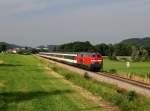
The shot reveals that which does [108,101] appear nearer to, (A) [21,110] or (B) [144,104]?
(B) [144,104]

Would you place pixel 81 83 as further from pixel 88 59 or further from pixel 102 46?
pixel 102 46

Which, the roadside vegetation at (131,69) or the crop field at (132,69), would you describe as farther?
the crop field at (132,69)

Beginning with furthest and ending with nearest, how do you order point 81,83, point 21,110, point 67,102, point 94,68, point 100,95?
point 94,68, point 81,83, point 100,95, point 67,102, point 21,110

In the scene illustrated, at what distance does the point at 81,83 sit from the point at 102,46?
504 feet

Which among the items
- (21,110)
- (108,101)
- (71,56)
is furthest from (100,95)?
(71,56)

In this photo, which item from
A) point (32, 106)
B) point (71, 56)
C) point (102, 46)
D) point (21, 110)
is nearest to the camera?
point (21, 110)

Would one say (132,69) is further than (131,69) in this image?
No

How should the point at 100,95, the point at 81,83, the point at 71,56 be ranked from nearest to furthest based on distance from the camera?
the point at 100,95 < the point at 81,83 < the point at 71,56

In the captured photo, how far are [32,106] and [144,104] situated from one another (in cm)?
451

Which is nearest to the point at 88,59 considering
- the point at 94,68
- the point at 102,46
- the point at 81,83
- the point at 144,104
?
the point at 94,68

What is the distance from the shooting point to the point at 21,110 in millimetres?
15672

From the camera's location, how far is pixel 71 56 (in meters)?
67.8

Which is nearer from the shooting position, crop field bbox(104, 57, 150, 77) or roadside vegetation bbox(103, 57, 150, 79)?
roadside vegetation bbox(103, 57, 150, 79)

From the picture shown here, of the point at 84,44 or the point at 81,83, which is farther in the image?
the point at 84,44
